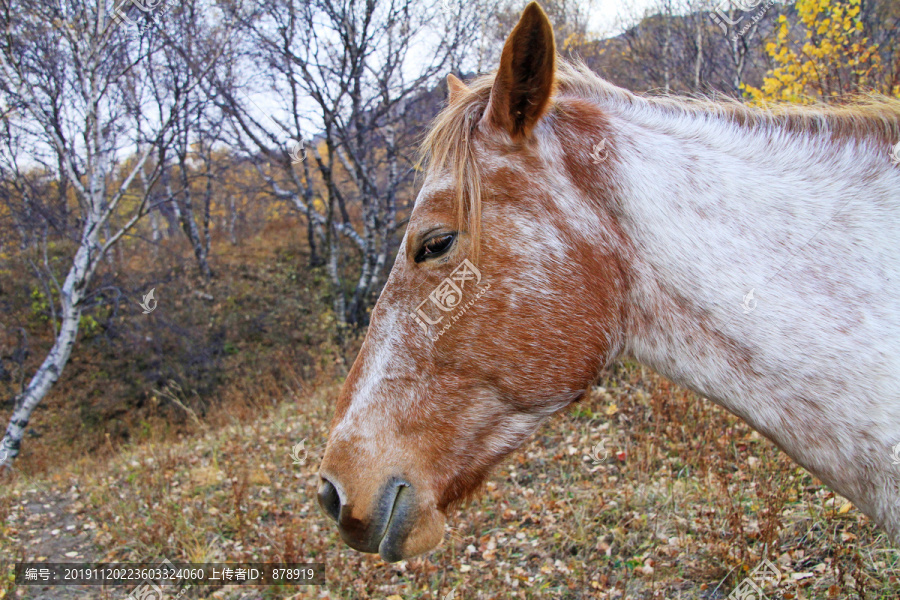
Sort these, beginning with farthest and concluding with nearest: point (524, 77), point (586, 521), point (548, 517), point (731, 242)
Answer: point (548, 517), point (586, 521), point (524, 77), point (731, 242)

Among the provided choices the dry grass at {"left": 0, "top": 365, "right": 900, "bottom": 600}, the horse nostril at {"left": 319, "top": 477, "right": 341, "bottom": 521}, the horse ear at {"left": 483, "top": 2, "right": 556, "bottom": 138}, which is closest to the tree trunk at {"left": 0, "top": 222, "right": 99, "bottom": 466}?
the dry grass at {"left": 0, "top": 365, "right": 900, "bottom": 600}

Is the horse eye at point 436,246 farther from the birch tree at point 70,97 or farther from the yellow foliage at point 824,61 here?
the birch tree at point 70,97

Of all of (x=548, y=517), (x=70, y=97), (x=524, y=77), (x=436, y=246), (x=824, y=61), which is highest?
(x=70, y=97)

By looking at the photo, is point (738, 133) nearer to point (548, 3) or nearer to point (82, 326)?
point (548, 3)

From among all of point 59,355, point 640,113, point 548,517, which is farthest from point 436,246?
point 59,355

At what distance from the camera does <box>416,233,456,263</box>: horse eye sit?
178cm

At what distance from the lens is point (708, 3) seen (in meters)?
9.34

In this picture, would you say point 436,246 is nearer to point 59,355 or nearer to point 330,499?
point 330,499

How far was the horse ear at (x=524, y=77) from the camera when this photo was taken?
1.55 m

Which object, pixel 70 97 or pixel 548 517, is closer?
pixel 548 517

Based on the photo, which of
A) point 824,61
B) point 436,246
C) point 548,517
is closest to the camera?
point 436,246

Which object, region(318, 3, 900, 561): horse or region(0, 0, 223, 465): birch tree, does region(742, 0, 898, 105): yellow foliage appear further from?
region(0, 0, 223, 465): birch tree

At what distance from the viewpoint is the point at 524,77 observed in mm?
1678

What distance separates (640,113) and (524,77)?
19.8 inches
